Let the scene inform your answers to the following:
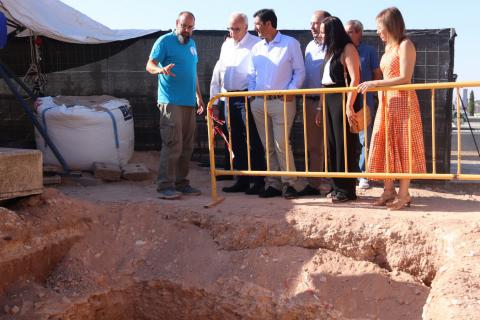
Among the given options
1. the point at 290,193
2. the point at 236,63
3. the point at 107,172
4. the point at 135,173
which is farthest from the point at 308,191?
the point at 107,172

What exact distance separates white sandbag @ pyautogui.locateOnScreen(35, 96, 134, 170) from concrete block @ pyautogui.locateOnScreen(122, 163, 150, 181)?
232 millimetres

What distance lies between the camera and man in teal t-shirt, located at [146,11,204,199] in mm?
5734

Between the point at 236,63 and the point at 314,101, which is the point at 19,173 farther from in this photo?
the point at 314,101

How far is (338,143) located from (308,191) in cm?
82

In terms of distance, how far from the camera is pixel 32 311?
4.42 meters

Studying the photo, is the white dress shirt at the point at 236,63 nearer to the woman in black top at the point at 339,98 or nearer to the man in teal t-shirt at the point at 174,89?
the man in teal t-shirt at the point at 174,89

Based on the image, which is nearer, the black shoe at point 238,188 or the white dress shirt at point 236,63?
the white dress shirt at point 236,63

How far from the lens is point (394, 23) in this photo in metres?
4.94

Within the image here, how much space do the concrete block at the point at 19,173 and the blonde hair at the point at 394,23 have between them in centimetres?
343

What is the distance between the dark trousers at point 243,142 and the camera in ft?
20.3

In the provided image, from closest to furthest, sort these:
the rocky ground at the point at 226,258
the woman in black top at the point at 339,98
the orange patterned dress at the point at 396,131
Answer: the rocky ground at the point at 226,258, the orange patterned dress at the point at 396,131, the woman in black top at the point at 339,98

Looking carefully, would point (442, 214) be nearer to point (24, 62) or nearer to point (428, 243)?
point (428, 243)

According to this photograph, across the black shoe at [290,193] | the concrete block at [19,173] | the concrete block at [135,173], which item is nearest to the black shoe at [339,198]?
the black shoe at [290,193]

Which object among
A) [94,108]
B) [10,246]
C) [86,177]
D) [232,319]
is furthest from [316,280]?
[94,108]
